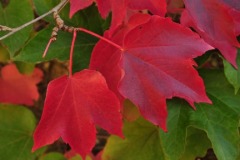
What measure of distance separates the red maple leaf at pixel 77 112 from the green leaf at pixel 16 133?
39cm

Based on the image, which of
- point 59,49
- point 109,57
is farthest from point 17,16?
point 109,57

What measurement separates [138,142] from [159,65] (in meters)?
0.36

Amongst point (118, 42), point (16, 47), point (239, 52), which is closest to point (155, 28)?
point (118, 42)

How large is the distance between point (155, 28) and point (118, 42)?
80mm

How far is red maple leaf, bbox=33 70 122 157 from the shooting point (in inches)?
27.8

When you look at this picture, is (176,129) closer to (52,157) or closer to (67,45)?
(67,45)

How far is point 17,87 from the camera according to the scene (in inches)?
51.4

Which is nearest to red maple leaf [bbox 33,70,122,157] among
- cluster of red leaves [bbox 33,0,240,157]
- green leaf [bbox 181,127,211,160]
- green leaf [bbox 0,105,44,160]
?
cluster of red leaves [bbox 33,0,240,157]

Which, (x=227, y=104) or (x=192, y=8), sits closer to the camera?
(x=192, y=8)

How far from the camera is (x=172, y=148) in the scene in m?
0.86

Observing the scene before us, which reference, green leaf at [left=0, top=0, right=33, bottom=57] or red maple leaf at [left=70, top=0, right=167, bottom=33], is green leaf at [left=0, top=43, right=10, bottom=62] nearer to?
green leaf at [left=0, top=0, right=33, bottom=57]

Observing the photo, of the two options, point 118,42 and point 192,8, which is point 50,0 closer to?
point 118,42

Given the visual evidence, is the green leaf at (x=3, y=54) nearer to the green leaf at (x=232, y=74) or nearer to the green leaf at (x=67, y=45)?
the green leaf at (x=67, y=45)

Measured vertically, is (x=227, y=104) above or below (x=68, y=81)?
below
